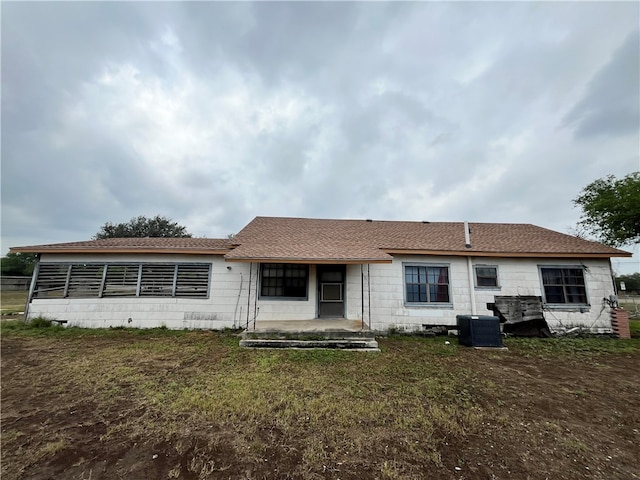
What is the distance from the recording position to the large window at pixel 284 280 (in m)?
9.04

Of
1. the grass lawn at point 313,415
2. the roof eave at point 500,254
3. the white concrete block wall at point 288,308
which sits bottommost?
the grass lawn at point 313,415

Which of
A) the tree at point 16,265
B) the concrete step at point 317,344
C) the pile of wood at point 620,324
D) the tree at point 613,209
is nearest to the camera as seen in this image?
the concrete step at point 317,344

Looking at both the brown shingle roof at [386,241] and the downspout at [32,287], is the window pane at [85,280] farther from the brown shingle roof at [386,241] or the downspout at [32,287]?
the brown shingle roof at [386,241]

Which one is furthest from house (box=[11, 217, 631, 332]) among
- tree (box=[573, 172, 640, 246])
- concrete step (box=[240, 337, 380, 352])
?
tree (box=[573, 172, 640, 246])

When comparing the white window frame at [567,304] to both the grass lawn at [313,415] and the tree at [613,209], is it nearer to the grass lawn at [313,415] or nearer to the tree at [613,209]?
the grass lawn at [313,415]

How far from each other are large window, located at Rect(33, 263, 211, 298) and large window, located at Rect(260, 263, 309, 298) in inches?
79.2

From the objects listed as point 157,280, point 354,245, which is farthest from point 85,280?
point 354,245

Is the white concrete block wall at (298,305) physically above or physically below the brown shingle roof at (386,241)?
below

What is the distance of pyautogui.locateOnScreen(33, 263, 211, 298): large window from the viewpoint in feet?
29.7

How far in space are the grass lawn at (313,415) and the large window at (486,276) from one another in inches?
118

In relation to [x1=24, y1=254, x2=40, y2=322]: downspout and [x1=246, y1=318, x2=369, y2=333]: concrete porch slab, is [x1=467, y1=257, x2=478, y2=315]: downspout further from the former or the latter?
[x1=24, y1=254, x2=40, y2=322]: downspout

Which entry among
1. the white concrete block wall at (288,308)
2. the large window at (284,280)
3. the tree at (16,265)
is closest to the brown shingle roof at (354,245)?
the large window at (284,280)

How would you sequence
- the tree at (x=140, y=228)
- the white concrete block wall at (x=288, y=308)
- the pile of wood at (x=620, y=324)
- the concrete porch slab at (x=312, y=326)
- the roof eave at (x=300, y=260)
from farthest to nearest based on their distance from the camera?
the tree at (x=140, y=228) → the white concrete block wall at (x=288, y=308) → the pile of wood at (x=620, y=324) → the roof eave at (x=300, y=260) → the concrete porch slab at (x=312, y=326)

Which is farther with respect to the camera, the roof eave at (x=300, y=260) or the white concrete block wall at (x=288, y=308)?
the white concrete block wall at (x=288, y=308)
